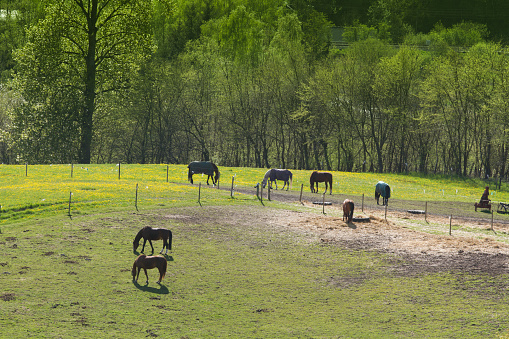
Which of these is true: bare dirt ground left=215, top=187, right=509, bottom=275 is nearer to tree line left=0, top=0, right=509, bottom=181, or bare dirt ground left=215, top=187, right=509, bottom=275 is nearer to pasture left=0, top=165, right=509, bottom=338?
pasture left=0, top=165, right=509, bottom=338

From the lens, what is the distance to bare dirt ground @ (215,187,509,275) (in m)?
28.1

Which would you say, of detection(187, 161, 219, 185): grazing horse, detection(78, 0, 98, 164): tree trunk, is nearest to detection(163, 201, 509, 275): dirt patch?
detection(187, 161, 219, 185): grazing horse

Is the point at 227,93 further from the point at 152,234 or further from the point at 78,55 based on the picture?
the point at 152,234

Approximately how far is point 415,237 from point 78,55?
47.3m

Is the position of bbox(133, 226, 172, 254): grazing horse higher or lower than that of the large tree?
lower

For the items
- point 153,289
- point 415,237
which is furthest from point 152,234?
point 415,237

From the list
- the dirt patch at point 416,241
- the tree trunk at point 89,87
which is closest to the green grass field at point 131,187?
the tree trunk at point 89,87

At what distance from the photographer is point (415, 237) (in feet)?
111

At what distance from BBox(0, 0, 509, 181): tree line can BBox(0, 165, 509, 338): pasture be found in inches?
948

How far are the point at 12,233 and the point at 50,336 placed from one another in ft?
44.4

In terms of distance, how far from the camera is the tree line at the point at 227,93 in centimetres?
6475

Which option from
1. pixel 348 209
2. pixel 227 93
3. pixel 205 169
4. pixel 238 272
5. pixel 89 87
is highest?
pixel 227 93

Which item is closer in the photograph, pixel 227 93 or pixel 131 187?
pixel 131 187

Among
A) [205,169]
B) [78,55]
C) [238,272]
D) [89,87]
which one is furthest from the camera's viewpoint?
[78,55]
